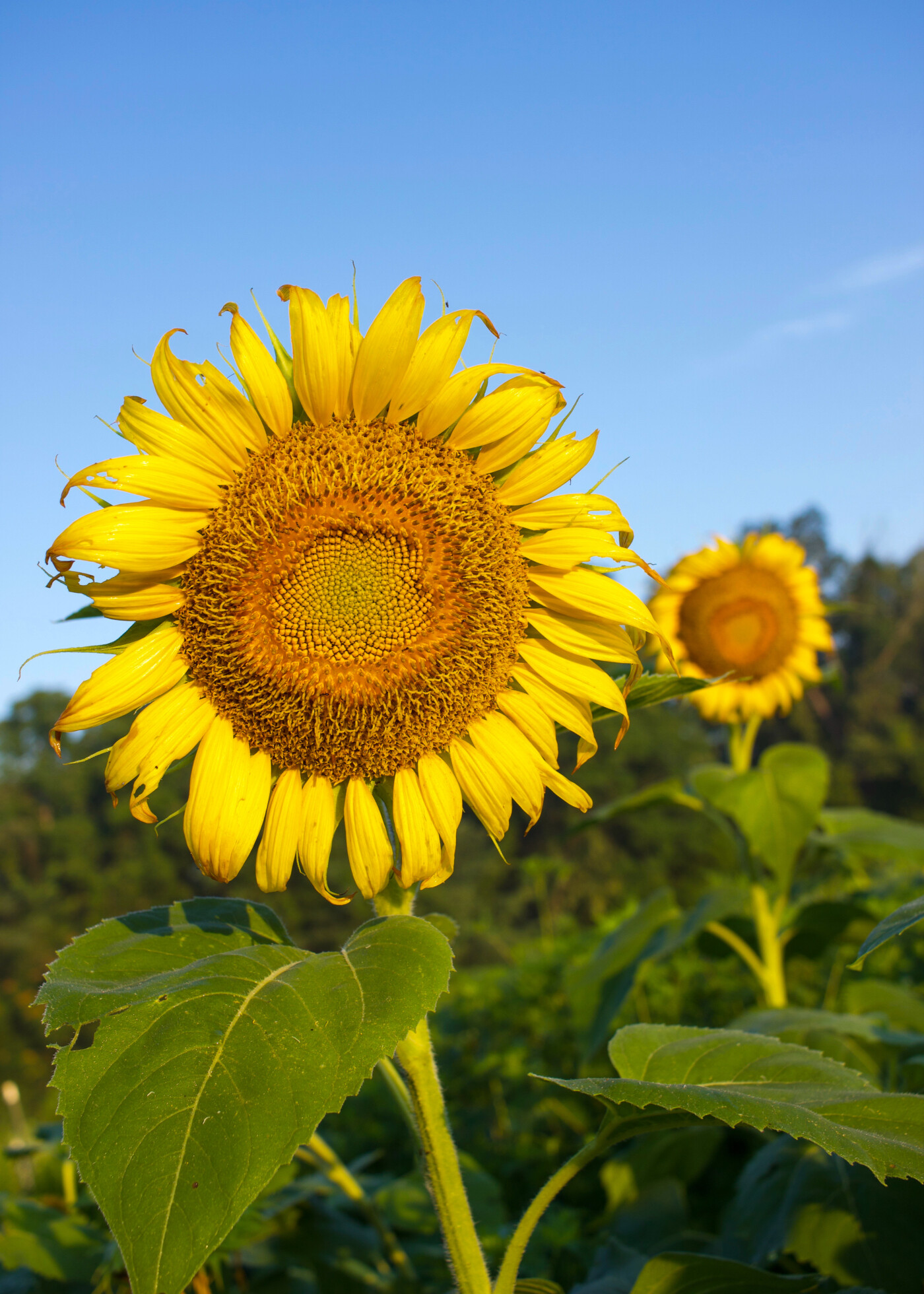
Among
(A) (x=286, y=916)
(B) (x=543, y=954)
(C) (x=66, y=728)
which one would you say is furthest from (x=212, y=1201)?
(A) (x=286, y=916)

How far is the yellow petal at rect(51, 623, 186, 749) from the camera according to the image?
153 cm

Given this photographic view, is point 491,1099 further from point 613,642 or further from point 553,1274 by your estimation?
point 613,642

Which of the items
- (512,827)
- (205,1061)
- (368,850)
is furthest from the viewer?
(512,827)

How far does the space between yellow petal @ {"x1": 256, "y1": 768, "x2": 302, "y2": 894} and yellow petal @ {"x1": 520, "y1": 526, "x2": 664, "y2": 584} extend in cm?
58

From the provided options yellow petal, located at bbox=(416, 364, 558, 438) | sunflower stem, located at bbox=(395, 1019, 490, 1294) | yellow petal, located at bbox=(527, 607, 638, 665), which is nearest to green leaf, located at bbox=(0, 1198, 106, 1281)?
sunflower stem, located at bbox=(395, 1019, 490, 1294)

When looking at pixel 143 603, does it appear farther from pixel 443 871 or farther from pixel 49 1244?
pixel 49 1244

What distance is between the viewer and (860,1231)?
1.97 metres

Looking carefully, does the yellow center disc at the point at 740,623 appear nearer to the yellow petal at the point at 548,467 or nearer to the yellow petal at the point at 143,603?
the yellow petal at the point at 548,467

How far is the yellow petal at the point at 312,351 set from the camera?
151 cm

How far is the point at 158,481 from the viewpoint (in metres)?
1.56

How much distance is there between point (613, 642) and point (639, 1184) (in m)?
2.17

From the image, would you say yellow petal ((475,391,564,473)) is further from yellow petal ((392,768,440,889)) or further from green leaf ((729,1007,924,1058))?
green leaf ((729,1007,924,1058))

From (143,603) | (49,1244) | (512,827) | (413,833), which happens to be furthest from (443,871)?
(512,827)

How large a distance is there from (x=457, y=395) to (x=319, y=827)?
2.55 feet
